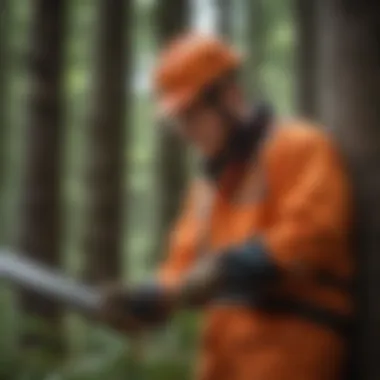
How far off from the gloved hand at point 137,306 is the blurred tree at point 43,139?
1.09m

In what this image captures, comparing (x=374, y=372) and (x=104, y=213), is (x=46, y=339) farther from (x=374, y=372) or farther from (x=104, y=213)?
(x=104, y=213)

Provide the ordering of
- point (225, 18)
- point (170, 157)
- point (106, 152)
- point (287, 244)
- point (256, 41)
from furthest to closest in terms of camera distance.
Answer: point (256, 41) < point (225, 18) < point (170, 157) < point (106, 152) < point (287, 244)

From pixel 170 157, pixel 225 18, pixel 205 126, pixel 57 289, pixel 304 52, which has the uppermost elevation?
pixel 225 18

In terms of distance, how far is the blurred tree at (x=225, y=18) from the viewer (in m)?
5.25

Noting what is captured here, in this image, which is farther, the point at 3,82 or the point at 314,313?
the point at 3,82

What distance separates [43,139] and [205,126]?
3.53ft

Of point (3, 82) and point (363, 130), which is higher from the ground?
point (3, 82)

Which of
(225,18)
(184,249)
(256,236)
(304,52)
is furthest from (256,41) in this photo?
(256,236)

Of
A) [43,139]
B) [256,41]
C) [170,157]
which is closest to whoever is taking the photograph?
[43,139]

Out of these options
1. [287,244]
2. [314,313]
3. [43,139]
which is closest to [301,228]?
[287,244]

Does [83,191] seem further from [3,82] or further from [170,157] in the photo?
[170,157]

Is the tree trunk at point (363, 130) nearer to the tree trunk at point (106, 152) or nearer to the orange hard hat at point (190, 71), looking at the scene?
the orange hard hat at point (190, 71)

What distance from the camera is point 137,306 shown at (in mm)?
1925

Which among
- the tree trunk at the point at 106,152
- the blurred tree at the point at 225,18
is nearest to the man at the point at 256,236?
the tree trunk at the point at 106,152
